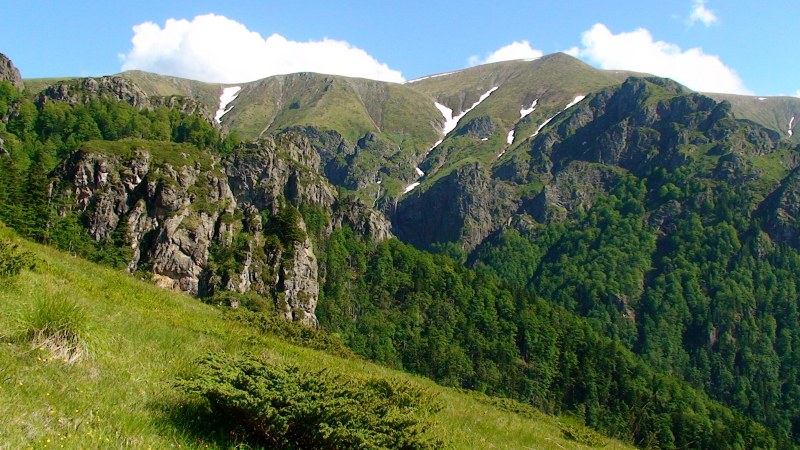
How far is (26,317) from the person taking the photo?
27.1ft

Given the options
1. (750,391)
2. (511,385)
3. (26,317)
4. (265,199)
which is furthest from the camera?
(750,391)

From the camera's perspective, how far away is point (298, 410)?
7.20 meters

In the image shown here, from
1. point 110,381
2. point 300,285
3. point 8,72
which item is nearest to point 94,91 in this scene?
point 8,72

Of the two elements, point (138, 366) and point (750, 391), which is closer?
point (138, 366)

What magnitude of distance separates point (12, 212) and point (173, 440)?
85.1m

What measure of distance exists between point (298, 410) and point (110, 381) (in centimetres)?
294

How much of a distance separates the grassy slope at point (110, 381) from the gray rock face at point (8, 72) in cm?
21122

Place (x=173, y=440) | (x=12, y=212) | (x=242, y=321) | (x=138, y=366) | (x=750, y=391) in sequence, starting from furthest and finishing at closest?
(x=750, y=391)
(x=12, y=212)
(x=242, y=321)
(x=138, y=366)
(x=173, y=440)

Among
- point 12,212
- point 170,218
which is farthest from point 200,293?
point 12,212

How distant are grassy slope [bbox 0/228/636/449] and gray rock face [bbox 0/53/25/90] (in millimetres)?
211217

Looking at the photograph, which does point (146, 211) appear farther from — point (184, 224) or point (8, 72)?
point (8, 72)

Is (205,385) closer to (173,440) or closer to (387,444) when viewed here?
(173,440)

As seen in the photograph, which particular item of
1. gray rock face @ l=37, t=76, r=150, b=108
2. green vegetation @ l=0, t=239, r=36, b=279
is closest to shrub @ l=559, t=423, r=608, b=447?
green vegetation @ l=0, t=239, r=36, b=279

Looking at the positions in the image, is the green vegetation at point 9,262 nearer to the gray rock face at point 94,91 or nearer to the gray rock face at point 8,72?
the gray rock face at point 94,91
